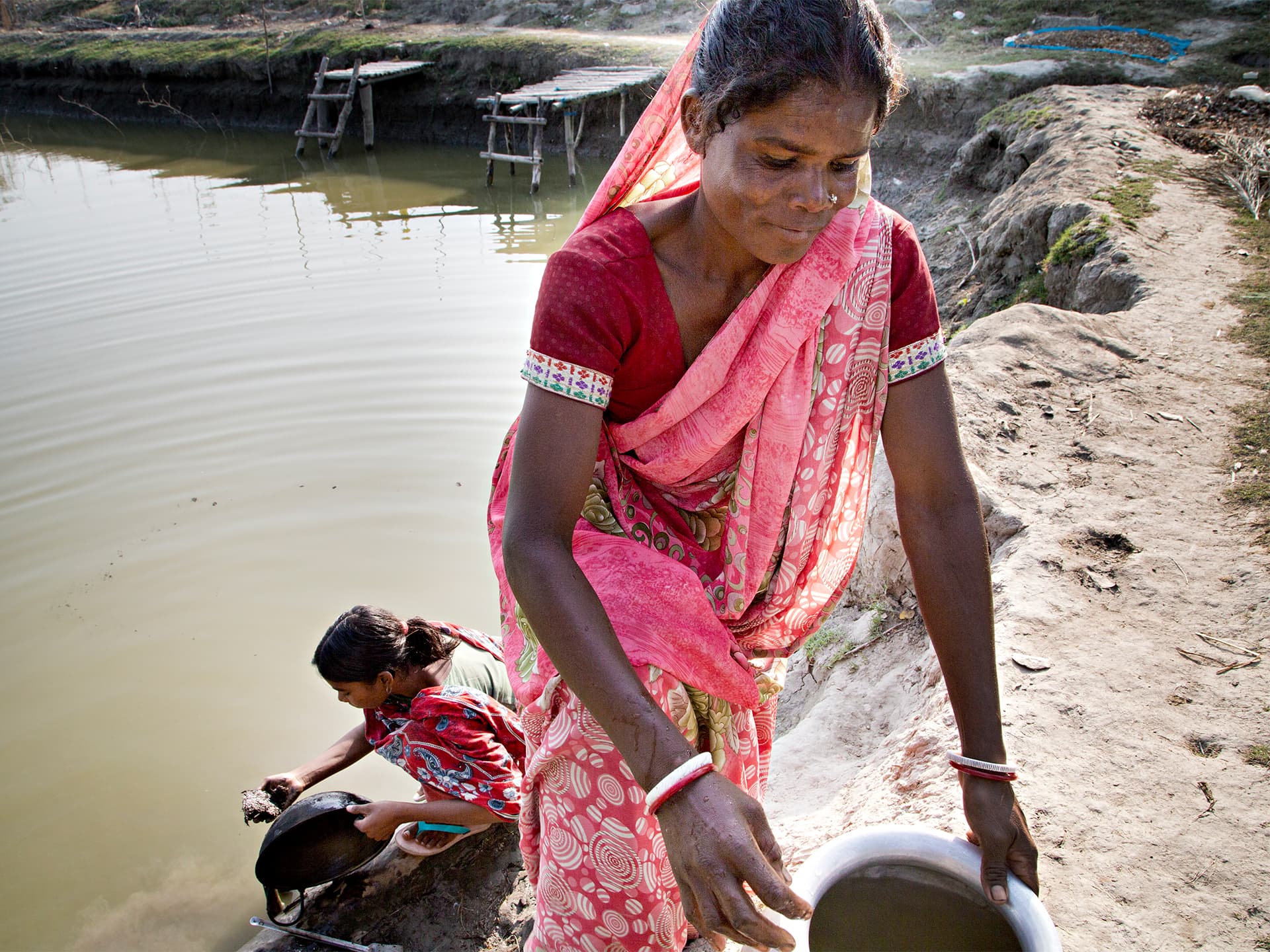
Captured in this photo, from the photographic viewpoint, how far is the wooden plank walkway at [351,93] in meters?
14.4

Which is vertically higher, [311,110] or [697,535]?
[697,535]

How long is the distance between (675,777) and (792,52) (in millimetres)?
964

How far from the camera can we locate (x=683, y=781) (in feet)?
3.64

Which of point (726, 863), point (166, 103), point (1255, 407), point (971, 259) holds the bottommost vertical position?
point (166, 103)

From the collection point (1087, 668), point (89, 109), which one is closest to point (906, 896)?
point (1087, 668)

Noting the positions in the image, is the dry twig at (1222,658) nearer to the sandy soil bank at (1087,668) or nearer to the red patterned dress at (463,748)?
the sandy soil bank at (1087,668)

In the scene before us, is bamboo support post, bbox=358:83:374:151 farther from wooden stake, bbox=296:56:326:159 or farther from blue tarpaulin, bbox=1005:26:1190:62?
blue tarpaulin, bbox=1005:26:1190:62

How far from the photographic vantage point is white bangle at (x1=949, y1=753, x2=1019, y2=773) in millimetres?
1361

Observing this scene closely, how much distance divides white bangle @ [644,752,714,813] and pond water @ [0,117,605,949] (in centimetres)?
227

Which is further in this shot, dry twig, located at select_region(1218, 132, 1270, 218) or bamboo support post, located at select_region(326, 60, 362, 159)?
bamboo support post, located at select_region(326, 60, 362, 159)

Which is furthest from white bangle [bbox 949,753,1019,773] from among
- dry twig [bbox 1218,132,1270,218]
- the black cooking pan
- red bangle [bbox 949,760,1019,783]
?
dry twig [bbox 1218,132,1270,218]

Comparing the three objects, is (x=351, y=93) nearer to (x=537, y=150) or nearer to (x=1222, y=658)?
(x=537, y=150)

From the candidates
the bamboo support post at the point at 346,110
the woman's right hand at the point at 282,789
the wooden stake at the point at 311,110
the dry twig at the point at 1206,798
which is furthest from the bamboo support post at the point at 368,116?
the dry twig at the point at 1206,798

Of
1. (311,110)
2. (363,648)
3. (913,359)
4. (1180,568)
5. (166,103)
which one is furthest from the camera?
(166,103)
